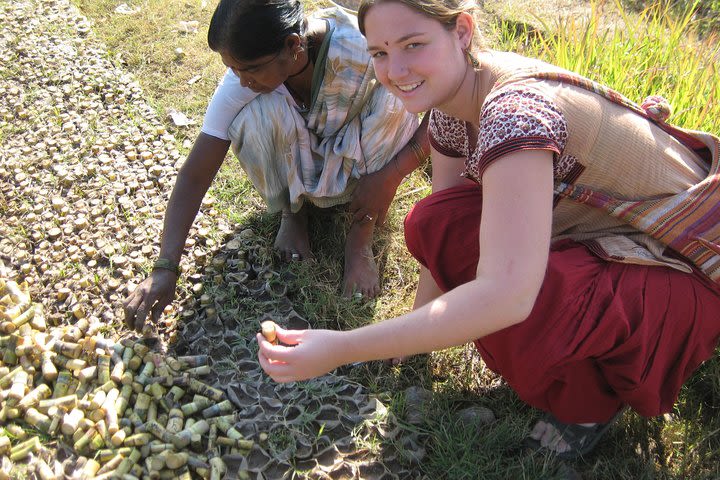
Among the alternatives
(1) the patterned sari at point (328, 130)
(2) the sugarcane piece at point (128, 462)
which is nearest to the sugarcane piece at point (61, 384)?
(2) the sugarcane piece at point (128, 462)

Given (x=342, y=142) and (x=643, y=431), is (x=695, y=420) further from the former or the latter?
(x=342, y=142)

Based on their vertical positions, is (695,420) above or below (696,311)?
below

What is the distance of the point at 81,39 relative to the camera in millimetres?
3863

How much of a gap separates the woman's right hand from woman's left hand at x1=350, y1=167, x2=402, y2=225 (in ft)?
2.36

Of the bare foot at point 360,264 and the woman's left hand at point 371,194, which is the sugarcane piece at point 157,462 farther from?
the woman's left hand at point 371,194

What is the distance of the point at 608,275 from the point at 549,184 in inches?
15.8

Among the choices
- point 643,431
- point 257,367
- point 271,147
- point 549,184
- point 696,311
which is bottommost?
point 257,367

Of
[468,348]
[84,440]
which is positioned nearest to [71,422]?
[84,440]

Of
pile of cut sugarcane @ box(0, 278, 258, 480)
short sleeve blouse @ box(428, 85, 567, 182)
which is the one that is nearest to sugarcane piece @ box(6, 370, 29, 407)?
pile of cut sugarcane @ box(0, 278, 258, 480)

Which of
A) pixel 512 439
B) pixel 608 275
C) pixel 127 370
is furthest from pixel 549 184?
pixel 127 370

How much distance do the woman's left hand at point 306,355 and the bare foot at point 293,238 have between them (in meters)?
1.05

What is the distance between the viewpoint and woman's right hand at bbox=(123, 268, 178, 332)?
6.57 feet

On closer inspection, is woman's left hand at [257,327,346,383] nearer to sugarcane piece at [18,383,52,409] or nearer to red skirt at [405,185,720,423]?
red skirt at [405,185,720,423]

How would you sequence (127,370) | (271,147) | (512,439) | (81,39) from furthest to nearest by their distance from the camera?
(81,39)
(271,147)
(127,370)
(512,439)
